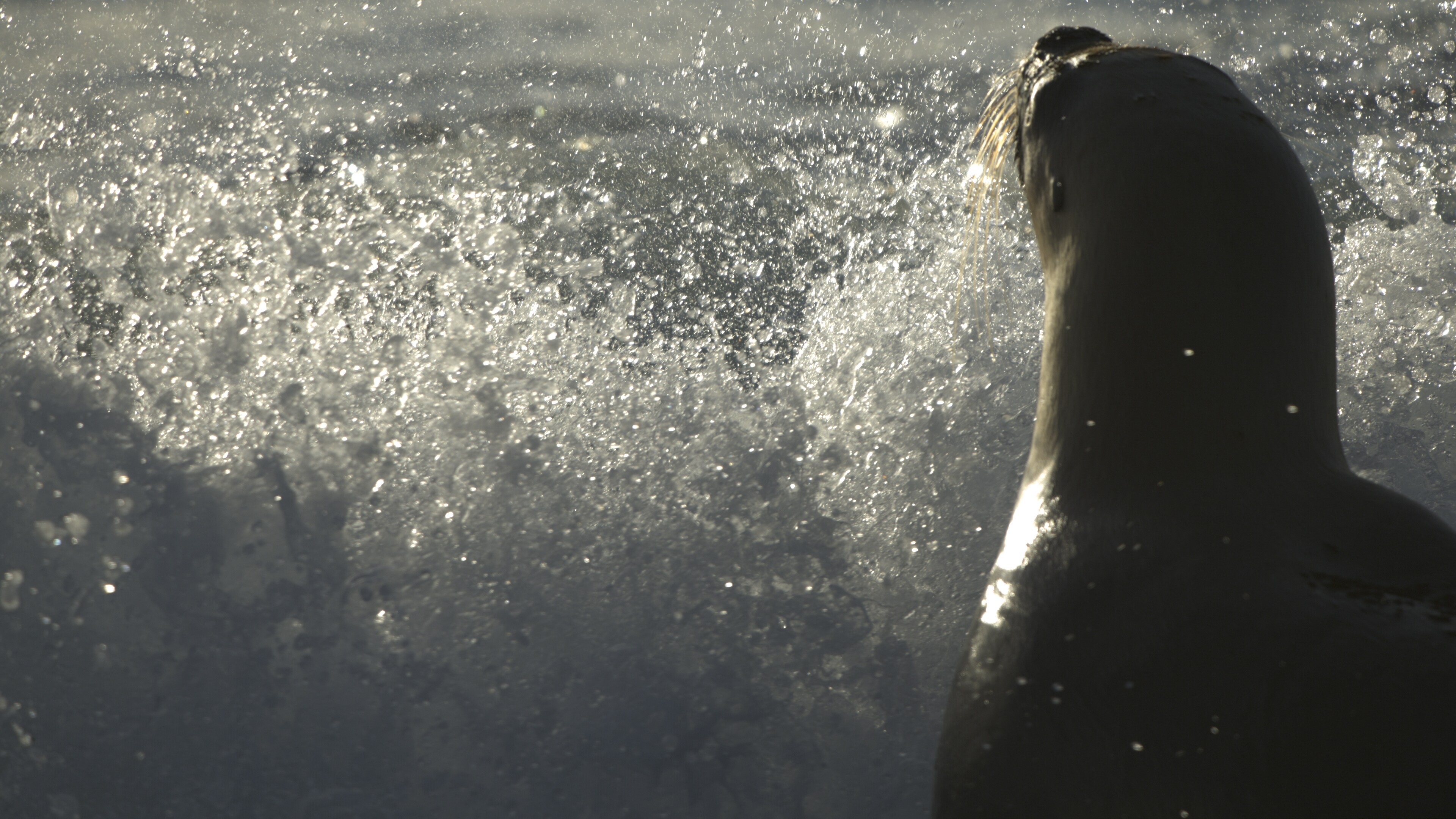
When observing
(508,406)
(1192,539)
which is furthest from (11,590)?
(1192,539)

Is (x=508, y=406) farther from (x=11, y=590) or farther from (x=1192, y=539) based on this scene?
(x=1192, y=539)

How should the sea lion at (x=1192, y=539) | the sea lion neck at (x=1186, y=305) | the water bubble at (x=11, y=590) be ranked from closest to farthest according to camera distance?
1. the sea lion at (x=1192, y=539)
2. the sea lion neck at (x=1186, y=305)
3. the water bubble at (x=11, y=590)

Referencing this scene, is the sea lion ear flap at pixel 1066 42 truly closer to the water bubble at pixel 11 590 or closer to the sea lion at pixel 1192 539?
the sea lion at pixel 1192 539

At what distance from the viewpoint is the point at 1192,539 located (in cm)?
98

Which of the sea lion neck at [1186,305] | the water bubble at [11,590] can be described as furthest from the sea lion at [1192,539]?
the water bubble at [11,590]

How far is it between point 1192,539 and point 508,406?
1.61 m

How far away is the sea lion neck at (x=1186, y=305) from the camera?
40.9 inches

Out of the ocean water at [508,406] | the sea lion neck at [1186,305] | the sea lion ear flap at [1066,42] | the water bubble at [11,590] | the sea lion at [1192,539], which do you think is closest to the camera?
the sea lion at [1192,539]

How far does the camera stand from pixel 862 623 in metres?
1.92

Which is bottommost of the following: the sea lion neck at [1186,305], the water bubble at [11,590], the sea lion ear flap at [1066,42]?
the water bubble at [11,590]

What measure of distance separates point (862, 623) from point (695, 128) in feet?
7.16

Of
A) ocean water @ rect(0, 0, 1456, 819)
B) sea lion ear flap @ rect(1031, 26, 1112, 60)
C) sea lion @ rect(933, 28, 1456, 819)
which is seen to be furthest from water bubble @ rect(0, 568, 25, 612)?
sea lion ear flap @ rect(1031, 26, 1112, 60)

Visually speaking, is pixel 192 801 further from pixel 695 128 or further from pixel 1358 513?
pixel 695 128

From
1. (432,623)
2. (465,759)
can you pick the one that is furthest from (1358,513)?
(432,623)
